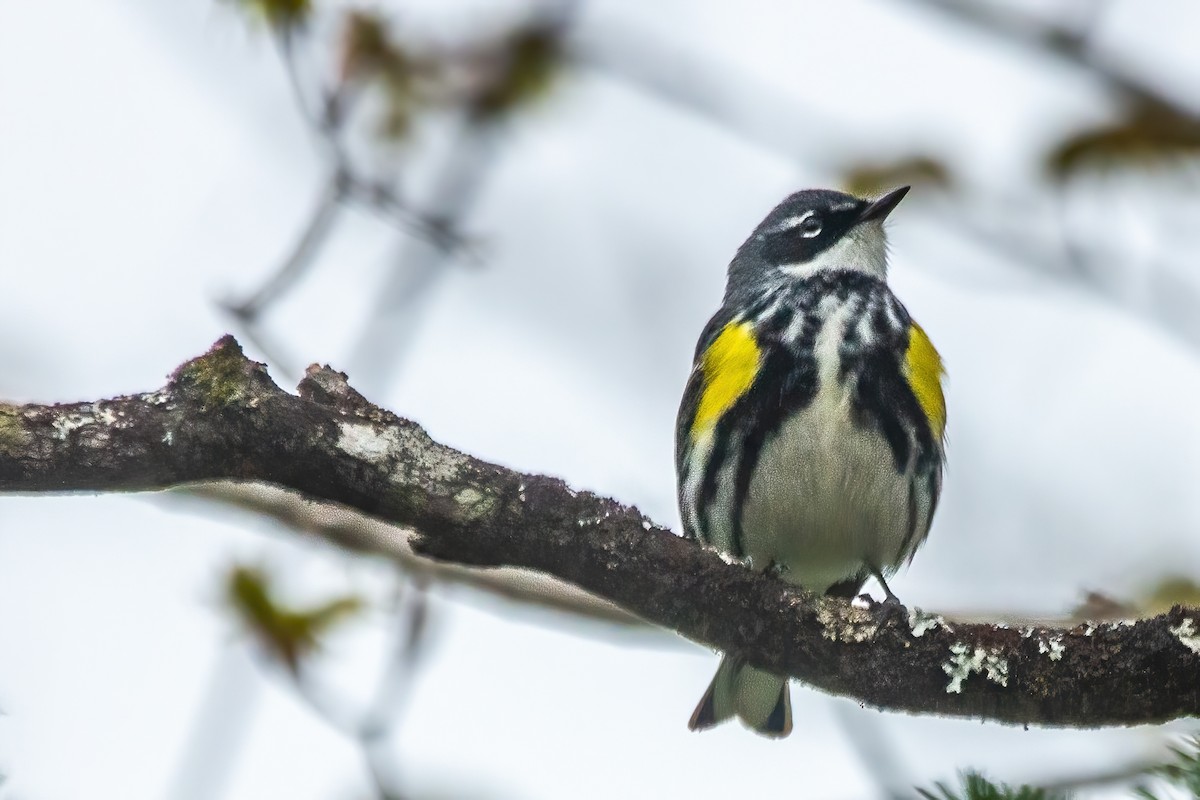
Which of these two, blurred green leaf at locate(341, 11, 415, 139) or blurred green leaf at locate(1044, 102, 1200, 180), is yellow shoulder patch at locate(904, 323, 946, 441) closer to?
blurred green leaf at locate(1044, 102, 1200, 180)

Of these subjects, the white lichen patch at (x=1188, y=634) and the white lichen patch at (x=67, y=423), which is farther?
the white lichen patch at (x=1188, y=634)

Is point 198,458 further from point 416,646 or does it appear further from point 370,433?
point 416,646

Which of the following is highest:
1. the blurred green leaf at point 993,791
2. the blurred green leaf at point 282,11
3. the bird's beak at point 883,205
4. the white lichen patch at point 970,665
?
the bird's beak at point 883,205

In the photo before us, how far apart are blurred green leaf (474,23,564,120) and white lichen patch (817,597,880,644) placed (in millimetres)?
3587

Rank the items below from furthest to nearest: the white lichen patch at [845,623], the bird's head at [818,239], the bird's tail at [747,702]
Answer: the bird's head at [818,239] → the bird's tail at [747,702] → the white lichen patch at [845,623]

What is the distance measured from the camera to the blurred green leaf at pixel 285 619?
18.5ft

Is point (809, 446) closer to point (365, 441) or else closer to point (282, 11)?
point (365, 441)

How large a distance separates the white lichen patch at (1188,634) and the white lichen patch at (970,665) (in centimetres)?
46

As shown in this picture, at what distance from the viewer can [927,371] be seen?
Result: 234 inches

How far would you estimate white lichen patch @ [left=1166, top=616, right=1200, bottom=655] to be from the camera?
3.76m

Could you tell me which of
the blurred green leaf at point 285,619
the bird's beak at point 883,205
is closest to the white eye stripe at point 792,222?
the bird's beak at point 883,205

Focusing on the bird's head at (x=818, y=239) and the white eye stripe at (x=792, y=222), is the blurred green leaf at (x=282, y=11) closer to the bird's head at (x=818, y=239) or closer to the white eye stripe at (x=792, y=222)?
the bird's head at (x=818, y=239)

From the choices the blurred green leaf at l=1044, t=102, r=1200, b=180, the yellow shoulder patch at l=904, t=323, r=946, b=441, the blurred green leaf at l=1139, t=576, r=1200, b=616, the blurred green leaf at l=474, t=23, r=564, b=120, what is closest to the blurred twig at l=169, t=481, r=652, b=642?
the yellow shoulder patch at l=904, t=323, r=946, b=441

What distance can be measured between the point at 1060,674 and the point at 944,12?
Answer: 11.3ft
